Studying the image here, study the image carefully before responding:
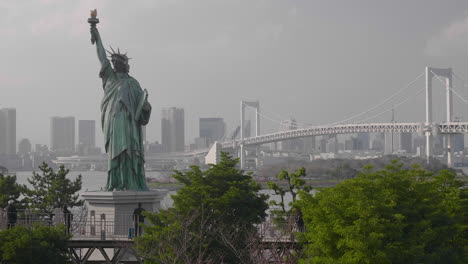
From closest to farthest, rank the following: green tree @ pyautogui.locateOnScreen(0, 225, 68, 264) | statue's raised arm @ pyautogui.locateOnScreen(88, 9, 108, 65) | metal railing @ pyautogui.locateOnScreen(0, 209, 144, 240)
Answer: green tree @ pyautogui.locateOnScreen(0, 225, 68, 264)
metal railing @ pyautogui.locateOnScreen(0, 209, 144, 240)
statue's raised arm @ pyautogui.locateOnScreen(88, 9, 108, 65)

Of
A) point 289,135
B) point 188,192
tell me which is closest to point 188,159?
point 289,135

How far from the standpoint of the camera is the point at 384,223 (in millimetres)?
9242

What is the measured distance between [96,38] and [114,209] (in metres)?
3.74

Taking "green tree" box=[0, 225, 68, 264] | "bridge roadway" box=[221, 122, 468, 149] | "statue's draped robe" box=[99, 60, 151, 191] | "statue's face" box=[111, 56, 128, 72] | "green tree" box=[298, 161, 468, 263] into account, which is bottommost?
"green tree" box=[0, 225, 68, 264]

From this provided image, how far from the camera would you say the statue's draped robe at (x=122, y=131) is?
14.4 m

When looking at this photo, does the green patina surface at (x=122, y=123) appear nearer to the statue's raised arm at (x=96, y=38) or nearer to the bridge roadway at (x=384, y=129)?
the statue's raised arm at (x=96, y=38)

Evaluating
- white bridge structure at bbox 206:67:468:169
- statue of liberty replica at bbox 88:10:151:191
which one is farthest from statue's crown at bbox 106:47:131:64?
white bridge structure at bbox 206:67:468:169

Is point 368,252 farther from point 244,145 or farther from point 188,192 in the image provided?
point 244,145

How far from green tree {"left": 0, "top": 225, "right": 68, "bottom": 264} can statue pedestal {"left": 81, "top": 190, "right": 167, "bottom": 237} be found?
1991 millimetres

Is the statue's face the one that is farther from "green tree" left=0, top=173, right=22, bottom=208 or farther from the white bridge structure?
the white bridge structure

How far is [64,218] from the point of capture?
551 inches

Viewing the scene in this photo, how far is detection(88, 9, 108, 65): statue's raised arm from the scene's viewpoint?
48.4ft

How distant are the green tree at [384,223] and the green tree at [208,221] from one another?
1.52m

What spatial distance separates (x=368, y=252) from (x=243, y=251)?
2.85 m
